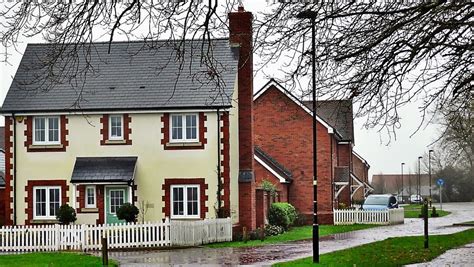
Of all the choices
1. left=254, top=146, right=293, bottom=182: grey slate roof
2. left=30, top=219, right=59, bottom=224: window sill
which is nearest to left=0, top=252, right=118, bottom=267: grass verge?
left=30, top=219, right=59, bottom=224: window sill

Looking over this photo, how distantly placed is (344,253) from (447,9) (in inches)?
530

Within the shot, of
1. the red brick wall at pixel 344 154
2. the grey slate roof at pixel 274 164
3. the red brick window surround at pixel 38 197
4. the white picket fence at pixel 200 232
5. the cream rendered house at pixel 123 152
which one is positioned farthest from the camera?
the red brick wall at pixel 344 154

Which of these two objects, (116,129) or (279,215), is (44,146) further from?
(279,215)

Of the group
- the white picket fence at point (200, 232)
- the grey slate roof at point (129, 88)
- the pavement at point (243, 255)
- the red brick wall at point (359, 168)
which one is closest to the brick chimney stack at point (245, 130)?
the grey slate roof at point (129, 88)

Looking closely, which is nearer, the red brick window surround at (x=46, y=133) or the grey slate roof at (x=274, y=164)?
the red brick window surround at (x=46, y=133)

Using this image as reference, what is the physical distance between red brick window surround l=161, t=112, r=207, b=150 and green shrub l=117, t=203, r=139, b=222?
3.36 meters

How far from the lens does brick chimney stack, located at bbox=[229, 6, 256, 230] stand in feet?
129

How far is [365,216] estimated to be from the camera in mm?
54906

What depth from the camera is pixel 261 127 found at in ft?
183

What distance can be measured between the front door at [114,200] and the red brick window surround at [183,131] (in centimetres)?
277

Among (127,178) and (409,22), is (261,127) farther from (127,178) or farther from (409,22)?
(409,22)

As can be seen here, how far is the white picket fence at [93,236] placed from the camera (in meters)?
34.3

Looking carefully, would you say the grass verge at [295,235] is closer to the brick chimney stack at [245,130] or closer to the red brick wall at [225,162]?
the brick chimney stack at [245,130]

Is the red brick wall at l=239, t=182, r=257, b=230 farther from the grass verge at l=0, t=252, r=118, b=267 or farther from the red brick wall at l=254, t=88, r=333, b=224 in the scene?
the red brick wall at l=254, t=88, r=333, b=224
